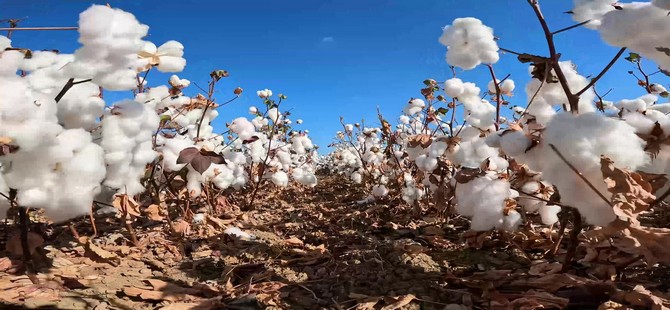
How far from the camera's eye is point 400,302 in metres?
1.50

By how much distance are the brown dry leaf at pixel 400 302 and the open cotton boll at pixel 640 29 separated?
99 cm

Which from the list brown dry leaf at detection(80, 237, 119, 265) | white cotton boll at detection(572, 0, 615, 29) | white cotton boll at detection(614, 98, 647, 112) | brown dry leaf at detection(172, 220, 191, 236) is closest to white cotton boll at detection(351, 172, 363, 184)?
brown dry leaf at detection(172, 220, 191, 236)

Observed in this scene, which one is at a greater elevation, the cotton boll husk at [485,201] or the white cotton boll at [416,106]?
the white cotton boll at [416,106]

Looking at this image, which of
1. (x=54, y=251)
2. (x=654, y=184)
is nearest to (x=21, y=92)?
(x=54, y=251)

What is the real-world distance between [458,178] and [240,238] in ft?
4.66

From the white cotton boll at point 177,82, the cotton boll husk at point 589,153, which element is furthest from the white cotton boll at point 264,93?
the cotton boll husk at point 589,153

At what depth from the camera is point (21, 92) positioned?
1011 millimetres

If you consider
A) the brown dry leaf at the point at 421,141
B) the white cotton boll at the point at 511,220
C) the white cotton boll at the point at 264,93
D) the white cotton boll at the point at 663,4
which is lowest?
the white cotton boll at the point at 511,220

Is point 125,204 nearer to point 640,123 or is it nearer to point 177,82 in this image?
point 177,82

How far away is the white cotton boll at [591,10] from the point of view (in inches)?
56.5

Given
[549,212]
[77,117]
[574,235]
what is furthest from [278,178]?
[574,235]

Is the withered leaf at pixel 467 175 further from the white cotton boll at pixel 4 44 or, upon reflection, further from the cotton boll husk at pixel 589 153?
the white cotton boll at pixel 4 44

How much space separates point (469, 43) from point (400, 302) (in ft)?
3.72

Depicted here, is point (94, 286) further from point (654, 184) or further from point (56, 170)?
point (654, 184)
